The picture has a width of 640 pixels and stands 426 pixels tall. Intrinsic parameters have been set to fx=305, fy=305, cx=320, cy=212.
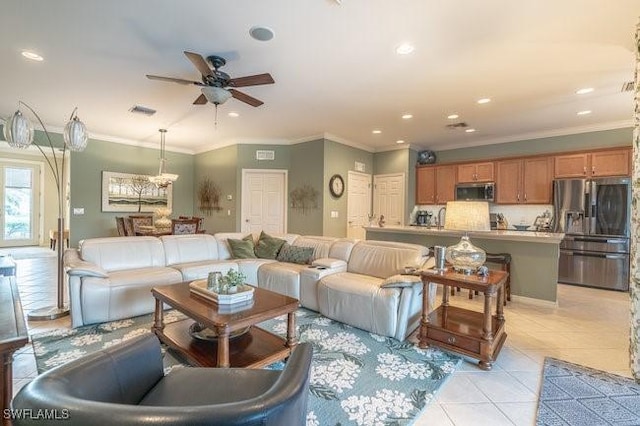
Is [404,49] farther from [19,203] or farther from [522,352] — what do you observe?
[19,203]

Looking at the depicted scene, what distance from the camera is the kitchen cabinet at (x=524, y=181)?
555 cm

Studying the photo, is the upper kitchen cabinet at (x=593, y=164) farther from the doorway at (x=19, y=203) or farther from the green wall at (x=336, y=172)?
the doorway at (x=19, y=203)

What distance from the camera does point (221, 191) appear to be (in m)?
7.09

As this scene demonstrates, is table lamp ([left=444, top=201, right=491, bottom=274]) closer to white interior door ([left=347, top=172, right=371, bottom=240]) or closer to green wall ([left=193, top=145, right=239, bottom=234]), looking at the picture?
white interior door ([left=347, top=172, right=371, bottom=240])

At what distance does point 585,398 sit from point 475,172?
497cm

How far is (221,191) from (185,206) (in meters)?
1.46

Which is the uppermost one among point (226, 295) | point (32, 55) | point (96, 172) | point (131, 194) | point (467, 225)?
point (32, 55)

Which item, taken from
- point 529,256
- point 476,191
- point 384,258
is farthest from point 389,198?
point 384,258

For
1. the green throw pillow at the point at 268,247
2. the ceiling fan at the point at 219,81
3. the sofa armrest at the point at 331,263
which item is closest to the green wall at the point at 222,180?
the green throw pillow at the point at 268,247

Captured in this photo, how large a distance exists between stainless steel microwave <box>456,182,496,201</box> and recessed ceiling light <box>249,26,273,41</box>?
522 centimetres

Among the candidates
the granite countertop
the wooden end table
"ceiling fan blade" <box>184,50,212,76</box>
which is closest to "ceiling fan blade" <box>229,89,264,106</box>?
"ceiling fan blade" <box>184,50,212,76</box>

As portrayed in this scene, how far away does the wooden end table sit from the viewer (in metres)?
2.37

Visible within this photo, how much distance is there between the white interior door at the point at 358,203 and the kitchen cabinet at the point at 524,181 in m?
2.72

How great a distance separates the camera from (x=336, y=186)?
21.0 ft
